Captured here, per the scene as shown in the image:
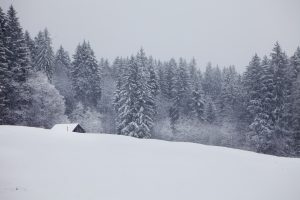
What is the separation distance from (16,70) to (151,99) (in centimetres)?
2540

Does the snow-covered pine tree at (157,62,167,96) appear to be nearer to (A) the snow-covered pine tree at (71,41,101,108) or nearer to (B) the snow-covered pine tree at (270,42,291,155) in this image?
(A) the snow-covered pine tree at (71,41,101,108)

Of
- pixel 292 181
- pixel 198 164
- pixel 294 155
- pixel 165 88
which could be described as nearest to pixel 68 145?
pixel 198 164

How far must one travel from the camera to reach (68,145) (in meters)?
21.9

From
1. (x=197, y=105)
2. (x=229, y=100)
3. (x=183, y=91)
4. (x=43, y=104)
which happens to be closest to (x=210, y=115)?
(x=197, y=105)

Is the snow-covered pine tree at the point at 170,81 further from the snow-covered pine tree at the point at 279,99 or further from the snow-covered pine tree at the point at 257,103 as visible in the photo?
the snow-covered pine tree at the point at 279,99

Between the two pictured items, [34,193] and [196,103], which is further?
[196,103]

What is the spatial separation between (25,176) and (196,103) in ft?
199

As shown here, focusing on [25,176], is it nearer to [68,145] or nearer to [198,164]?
[68,145]

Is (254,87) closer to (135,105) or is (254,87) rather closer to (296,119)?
(296,119)

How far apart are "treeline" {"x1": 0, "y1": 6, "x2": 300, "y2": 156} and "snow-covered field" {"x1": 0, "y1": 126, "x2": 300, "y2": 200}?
24.3 m

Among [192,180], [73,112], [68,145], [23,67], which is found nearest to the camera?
[192,180]

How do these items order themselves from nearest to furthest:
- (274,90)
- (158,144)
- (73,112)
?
(158,144) → (274,90) → (73,112)

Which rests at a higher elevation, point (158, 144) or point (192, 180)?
point (158, 144)

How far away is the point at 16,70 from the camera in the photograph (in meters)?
45.9
